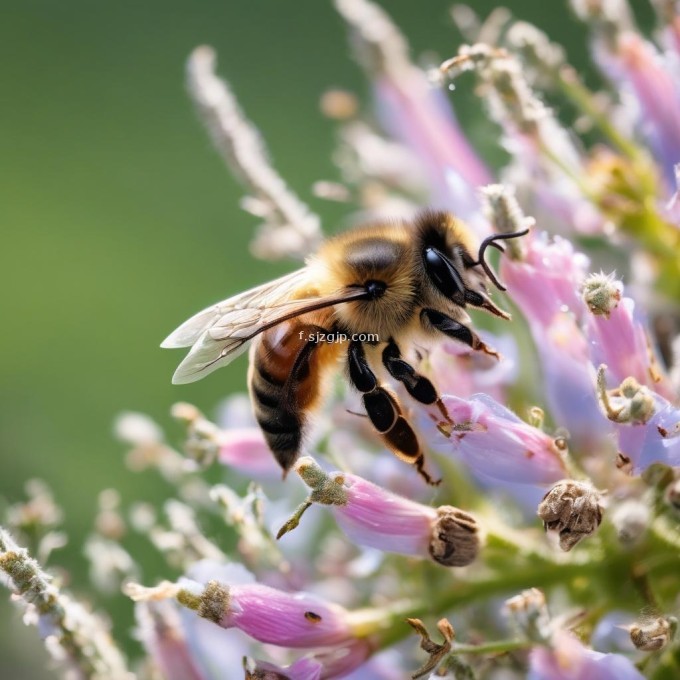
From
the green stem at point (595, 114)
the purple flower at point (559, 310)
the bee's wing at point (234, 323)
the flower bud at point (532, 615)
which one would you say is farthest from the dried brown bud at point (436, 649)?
the green stem at point (595, 114)

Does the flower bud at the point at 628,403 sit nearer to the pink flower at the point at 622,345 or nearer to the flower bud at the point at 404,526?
the pink flower at the point at 622,345

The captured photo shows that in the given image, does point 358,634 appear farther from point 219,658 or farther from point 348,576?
point 348,576

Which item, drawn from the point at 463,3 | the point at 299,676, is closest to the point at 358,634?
the point at 299,676

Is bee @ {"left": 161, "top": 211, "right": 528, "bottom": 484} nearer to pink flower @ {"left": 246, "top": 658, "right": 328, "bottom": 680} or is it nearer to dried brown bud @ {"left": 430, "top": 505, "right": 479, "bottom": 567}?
dried brown bud @ {"left": 430, "top": 505, "right": 479, "bottom": 567}

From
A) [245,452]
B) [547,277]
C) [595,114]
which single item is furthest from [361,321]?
[595,114]

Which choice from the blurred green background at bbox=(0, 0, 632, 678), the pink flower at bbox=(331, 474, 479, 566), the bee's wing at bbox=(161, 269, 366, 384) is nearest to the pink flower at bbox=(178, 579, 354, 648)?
the pink flower at bbox=(331, 474, 479, 566)

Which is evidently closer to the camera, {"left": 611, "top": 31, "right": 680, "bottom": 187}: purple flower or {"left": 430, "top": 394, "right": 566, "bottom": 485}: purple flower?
{"left": 430, "top": 394, "right": 566, "bottom": 485}: purple flower
